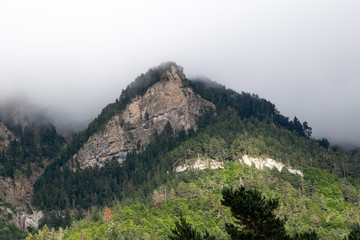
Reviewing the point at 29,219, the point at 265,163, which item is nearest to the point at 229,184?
the point at 265,163

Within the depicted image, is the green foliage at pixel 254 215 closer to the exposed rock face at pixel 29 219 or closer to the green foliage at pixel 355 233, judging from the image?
the green foliage at pixel 355 233

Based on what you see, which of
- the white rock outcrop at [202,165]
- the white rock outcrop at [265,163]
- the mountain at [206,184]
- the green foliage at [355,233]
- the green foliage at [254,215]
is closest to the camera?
the green foliage at [254,215]

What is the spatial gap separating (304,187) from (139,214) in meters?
54.2

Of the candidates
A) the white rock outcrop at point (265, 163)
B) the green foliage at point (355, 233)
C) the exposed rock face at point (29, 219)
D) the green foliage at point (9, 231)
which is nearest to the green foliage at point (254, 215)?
the green foliage at point (355, 233)

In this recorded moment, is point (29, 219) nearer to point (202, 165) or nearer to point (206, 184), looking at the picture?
point (202, 165)

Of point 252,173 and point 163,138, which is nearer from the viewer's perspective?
point 252,173

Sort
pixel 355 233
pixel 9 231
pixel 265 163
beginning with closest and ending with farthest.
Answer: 1. pixel 355 233
2. pixel 9 231
3. pixel 265 163

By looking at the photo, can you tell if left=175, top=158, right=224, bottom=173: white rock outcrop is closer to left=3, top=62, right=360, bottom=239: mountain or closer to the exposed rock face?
left=3, top=62, right=360, bottom=239: mountain

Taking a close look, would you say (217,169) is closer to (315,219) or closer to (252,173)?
(252,173)

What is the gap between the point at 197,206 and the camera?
4756 inches

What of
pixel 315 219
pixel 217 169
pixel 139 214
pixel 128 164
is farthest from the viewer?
pixel 128 164

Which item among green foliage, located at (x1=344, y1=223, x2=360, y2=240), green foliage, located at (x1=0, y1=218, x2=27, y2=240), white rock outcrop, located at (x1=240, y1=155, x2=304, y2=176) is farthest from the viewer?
white rock outcrop, located at (x1=240, y1=155, x2=304, y2=176)

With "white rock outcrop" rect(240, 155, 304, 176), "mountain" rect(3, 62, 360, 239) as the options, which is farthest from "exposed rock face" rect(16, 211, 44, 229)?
"white rock outcrop" rect(240, 155, 304, 176)

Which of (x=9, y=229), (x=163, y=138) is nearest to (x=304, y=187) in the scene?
(x=163, y=138)
